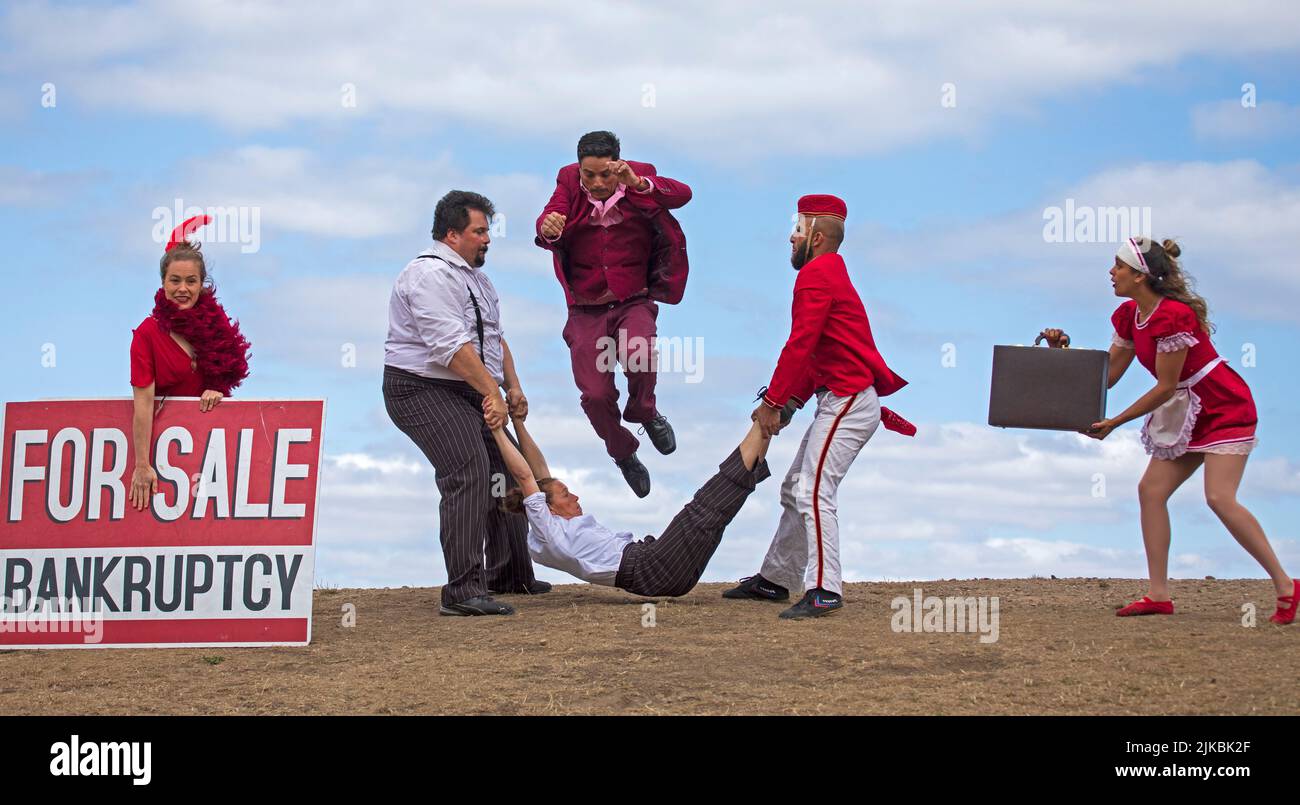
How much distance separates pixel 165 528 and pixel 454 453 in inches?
66.3

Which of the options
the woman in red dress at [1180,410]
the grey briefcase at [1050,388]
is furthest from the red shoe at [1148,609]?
the grey briefcase at [1050,388]

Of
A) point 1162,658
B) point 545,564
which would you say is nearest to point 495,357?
point 545,564

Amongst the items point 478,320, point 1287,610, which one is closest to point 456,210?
point 478,320

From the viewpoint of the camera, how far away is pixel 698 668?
21.9 ft

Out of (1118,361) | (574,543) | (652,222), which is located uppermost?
(652,222)

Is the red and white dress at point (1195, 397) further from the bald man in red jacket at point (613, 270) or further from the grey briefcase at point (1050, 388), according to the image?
the bald man in red jacket at point (613, 270)

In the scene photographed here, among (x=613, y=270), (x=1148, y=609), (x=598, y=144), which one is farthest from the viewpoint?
(x=613, y=270)

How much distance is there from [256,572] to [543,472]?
1.77 meters

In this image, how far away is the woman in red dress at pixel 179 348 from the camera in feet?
25.3

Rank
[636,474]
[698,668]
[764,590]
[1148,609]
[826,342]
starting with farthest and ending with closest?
[636,474] → [764,590] → [1148,609] → [826,342] → [698,668]

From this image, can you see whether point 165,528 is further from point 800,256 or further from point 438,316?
point 800,256

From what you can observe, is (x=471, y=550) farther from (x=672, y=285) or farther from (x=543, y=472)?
(x=672, y=285)

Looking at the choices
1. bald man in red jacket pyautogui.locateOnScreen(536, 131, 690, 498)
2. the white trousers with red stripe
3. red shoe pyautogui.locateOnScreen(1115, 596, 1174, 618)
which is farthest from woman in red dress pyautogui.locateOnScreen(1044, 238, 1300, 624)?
bald man in red jacket pyautogui.locateOnScreen(536, 131, 690, 498)

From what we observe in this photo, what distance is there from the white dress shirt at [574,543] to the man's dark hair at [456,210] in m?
1.67
